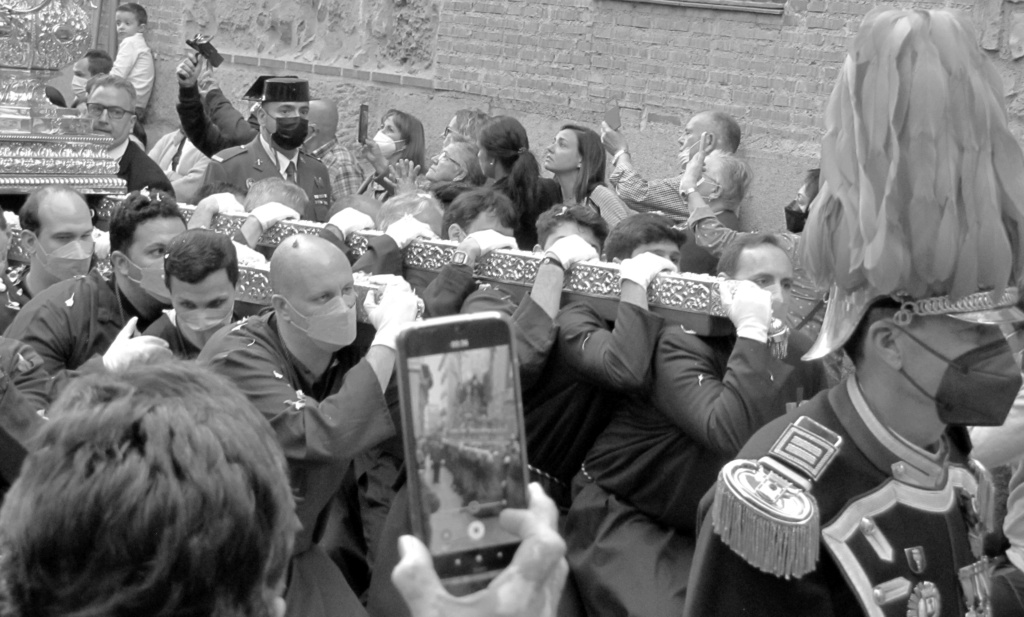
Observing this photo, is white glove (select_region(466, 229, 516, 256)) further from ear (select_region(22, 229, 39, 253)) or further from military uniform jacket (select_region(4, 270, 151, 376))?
ear (select_region(22, 229, 39, 253))

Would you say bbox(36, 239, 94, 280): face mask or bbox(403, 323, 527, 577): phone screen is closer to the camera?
bbox(403, 323, 527, 577): phone screen

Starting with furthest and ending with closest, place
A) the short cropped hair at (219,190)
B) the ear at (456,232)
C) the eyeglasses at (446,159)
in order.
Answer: the eyeglasses at (446,159) → the short cropped hair at (219,190) → the ear at (456,232)

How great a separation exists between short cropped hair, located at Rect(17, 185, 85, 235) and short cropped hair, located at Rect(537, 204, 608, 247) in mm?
1822

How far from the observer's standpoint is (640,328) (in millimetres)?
4281

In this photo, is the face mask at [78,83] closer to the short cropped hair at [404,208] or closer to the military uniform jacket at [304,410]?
the short cropped hair at [404,208]

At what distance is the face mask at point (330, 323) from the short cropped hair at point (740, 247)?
1224 millimetres

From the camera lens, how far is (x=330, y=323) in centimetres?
422

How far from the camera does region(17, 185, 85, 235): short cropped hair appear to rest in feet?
18.0

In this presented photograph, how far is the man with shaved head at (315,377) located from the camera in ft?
13.0

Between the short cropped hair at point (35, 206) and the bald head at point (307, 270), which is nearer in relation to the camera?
the bald head at point (307, 270)

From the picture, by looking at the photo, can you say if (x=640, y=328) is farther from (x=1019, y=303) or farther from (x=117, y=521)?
(x=117, y=521)

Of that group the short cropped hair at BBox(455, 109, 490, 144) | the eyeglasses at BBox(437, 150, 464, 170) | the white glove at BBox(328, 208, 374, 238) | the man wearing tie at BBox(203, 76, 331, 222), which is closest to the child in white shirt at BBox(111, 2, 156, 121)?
the short cropped hair at BBox(455, 109, 490, 144)

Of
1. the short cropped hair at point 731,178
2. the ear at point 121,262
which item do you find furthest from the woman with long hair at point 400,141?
the ear at point 121,262

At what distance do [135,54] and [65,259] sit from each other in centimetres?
776
